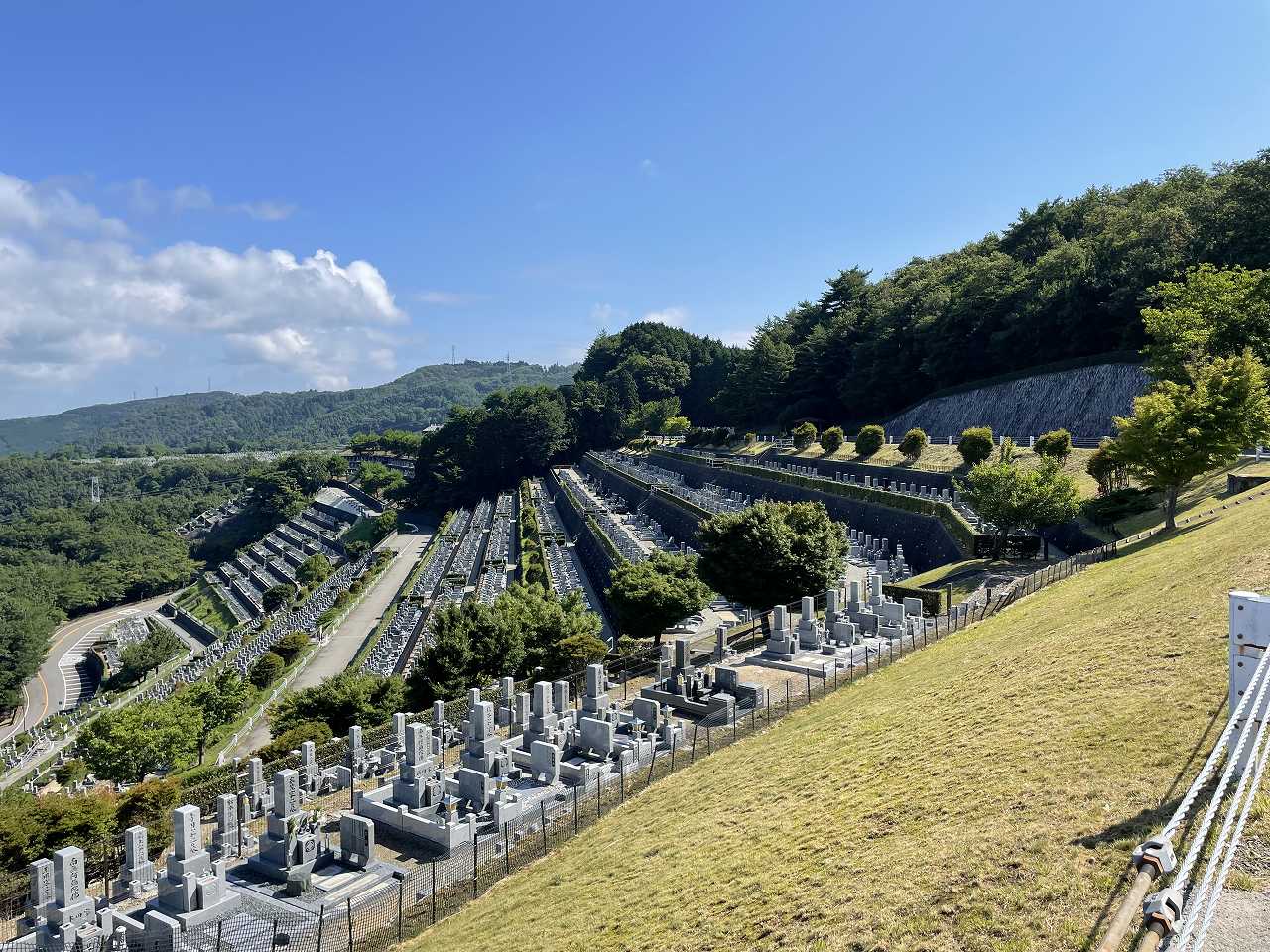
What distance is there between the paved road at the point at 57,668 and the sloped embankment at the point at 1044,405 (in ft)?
202

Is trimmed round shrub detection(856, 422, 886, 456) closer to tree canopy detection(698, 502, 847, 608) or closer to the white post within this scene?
tree canopy detection(698, 502, 847, 608)

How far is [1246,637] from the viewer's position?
673cm

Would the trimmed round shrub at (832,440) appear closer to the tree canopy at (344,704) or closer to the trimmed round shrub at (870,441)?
the trimmed round shrub at (870,441)

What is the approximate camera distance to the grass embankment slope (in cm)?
695

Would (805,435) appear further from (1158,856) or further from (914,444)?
(1158,856)

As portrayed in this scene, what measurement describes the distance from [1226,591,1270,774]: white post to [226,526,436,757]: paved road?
27.6 meters

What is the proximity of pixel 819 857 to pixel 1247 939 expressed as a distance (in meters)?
3.96

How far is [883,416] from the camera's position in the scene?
6594cm

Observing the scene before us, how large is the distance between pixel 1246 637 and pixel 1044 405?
1892 inches

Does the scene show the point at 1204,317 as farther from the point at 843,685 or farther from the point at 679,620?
the point at 843,685

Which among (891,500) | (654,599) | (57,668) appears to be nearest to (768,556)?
(654,599)

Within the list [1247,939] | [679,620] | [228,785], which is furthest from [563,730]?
[1247,939]

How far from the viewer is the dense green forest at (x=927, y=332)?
1887 inches

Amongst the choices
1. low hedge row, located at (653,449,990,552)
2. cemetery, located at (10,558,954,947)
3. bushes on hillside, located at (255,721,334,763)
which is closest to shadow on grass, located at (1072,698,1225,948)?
cemetery, located at (10,558,954,947)
